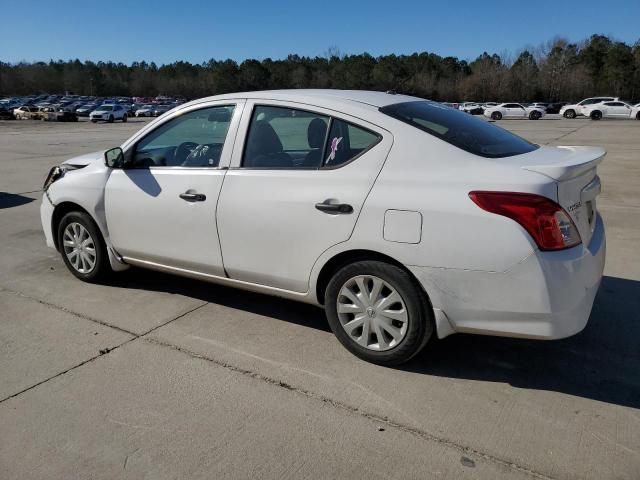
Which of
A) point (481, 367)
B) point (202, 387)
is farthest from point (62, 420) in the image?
point (481, 367)

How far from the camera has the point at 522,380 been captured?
10.7 ft

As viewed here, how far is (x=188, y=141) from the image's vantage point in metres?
4.34

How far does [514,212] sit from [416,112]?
111 centimetres

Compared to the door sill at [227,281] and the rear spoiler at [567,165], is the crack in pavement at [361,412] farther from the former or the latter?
the rear spoiler at [567,165]

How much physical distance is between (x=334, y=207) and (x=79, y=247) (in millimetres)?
2758

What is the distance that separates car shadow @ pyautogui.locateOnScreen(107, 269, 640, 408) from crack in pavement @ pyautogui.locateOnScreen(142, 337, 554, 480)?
0.59 metres

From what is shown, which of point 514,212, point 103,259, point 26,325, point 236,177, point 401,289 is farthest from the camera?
point 103,259

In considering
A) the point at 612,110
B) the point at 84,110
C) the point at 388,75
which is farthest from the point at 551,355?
the point at 388,75

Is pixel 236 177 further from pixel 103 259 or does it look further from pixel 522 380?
pixel 522 380

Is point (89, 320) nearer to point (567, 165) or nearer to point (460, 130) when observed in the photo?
point (460, 130)

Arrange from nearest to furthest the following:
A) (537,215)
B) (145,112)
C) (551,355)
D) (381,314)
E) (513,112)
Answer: (537,215) → (381,314) → (551,355) → (513,112) → (145,112)

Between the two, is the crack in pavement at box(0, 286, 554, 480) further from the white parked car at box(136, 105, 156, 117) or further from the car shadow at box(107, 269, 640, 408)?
the white parked car at box(136, 105, 156, 117)

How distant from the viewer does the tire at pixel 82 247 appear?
15.4ft

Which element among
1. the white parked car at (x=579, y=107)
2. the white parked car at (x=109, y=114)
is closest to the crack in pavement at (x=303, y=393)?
the white parked car at (x=109, y=114)
